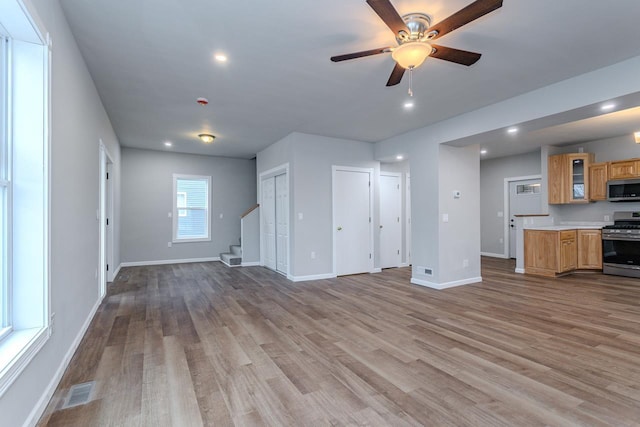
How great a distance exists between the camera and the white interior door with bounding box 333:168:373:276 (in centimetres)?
582

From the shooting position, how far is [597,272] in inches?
235

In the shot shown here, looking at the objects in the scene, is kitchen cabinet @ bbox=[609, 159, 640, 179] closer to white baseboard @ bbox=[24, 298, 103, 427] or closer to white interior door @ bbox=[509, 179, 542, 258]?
white interior door @ bbox=[509, 179, 542, 258]

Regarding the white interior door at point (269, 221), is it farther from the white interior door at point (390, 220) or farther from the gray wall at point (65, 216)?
the gray wall at point (65, 216)

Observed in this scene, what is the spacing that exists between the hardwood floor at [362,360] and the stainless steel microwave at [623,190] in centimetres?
234

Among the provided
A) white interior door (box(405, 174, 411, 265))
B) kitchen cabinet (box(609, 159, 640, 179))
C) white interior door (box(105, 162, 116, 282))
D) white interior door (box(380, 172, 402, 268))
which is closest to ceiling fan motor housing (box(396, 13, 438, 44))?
white interior door (box(380, 172, 402, 268))

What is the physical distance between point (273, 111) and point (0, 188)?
3.20 metres

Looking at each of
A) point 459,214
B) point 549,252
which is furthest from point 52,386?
point 549,252

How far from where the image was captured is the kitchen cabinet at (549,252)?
5605 millimetres

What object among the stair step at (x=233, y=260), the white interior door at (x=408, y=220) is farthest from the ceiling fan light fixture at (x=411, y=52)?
the stair step at (x=233, y=260)

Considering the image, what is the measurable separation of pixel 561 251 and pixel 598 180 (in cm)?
179

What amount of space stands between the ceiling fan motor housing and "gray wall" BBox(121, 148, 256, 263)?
648cm

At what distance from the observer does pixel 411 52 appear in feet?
7.43

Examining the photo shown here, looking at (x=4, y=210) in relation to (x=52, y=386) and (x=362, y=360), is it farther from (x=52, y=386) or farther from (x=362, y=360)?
(x=362, y=360)

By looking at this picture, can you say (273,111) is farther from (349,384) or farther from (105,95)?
(349,384)
